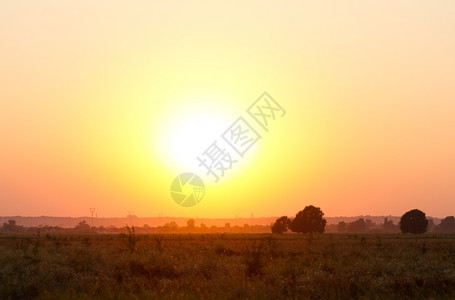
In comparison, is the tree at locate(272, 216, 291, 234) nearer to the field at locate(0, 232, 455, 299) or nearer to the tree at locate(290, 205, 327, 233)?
the tree at locate(290, 205, 327, 233)

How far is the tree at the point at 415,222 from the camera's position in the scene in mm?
133125

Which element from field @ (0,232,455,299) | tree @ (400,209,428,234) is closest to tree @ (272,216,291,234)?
tree @ (400,209,428,234)

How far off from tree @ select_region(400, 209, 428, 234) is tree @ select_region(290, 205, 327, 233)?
19.8 meters

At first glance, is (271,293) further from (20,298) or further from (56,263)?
(56,263)

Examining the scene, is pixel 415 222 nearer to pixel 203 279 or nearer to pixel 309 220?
pixel 309 220

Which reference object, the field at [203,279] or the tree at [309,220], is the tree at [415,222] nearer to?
the tree at [309,220]

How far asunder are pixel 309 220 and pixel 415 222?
82.3 feet

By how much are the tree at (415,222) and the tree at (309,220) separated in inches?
780

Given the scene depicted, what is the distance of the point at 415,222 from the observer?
133 meters

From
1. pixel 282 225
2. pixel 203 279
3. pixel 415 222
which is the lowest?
pixel 203 279

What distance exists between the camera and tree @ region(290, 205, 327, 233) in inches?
5374

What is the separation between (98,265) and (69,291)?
8599 millimetres

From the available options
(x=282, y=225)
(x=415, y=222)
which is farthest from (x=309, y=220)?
(x=415, y=222)

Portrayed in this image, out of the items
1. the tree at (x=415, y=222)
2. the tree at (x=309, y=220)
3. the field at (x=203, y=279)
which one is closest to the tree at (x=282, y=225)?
the tree at (x=309, y=220)
